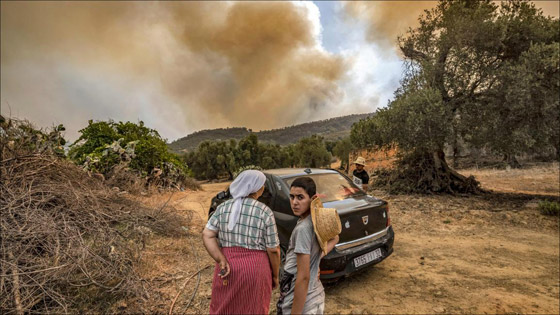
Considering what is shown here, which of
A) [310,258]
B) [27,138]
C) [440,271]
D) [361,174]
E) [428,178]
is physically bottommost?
[440,271]

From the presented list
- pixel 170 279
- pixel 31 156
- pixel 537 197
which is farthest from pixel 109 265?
pixel 537 197

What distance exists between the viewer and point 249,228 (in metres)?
2.08

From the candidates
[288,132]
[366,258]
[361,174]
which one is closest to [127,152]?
[361,174]

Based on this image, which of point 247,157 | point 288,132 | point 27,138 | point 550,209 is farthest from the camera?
point 288,132

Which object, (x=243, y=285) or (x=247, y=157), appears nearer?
(x=243, y=285)

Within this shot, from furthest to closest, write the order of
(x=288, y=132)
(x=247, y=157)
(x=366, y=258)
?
(x=288, y=132), (x=247, y=157), (x=366, y=258)

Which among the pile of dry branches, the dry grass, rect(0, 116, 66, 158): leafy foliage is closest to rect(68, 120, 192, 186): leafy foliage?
rect(0, 116, 66, 158): leafy foliage

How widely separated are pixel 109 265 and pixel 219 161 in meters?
27.9

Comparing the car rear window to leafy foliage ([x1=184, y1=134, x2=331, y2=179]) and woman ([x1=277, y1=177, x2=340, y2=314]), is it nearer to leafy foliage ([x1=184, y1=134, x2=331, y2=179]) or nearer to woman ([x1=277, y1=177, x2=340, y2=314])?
woman ([x1=277, y1=177, x2=340, y2=314])

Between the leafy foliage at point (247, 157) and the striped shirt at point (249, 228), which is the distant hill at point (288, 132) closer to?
the leafy foliage at point (247, 157)

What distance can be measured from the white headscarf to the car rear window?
2.10 m

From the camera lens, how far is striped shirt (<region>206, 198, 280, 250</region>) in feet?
6.82

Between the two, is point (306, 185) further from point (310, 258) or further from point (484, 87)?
point (484, 87)

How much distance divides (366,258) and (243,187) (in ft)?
8.24
